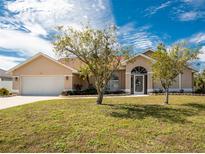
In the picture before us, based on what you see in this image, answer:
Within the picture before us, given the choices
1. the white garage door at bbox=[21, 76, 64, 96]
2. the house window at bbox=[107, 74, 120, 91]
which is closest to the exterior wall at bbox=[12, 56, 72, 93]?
the white garage door at bbox=[21, 76, 64, 96]

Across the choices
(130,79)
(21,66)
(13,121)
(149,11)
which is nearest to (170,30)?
(149,11)

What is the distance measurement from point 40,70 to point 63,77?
3263 millimetres

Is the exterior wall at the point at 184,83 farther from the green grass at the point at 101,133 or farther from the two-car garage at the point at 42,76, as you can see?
the green grass at the point at 101,133

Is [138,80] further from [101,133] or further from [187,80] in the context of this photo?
[101,133]

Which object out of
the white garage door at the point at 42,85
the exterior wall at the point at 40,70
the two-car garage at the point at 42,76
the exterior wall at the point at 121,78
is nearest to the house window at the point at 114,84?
the exterior wall at the point at 121,78

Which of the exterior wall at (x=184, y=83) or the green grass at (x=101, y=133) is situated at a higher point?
the exterior wall at (x=184, y=83)

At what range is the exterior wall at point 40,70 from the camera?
28.4m

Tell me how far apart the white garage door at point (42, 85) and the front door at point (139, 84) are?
31.2 ft

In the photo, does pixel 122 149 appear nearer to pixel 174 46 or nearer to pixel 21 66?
pixel 174 46

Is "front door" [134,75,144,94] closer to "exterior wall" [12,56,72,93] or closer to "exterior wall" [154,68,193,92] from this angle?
"exterior wall" [154,68,193,92]

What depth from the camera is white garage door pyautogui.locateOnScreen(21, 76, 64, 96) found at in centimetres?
2872

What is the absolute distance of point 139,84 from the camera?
28672 millimetres

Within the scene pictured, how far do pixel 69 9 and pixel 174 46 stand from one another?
8229mm

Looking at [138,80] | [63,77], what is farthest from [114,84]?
[63,77]
